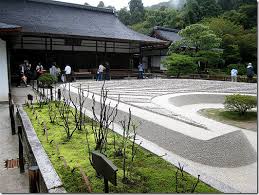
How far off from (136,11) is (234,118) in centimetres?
5288

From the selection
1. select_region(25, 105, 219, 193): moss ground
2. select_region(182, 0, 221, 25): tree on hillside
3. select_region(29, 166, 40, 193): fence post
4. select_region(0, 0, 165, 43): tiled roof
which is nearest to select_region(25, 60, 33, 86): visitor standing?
select_region(0, 0, 165, 43): tiled roof

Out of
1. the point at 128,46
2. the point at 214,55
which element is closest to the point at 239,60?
the point at 214,55

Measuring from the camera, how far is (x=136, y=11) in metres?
59.4

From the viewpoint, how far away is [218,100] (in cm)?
1352

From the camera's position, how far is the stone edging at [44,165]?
3178 millimetres

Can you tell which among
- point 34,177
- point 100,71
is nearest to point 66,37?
point 100,71

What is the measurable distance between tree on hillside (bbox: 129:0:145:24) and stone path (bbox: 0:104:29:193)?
2092 inches

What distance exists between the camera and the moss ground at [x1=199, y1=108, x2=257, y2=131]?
945cm

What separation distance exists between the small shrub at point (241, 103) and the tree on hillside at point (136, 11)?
4987 cm

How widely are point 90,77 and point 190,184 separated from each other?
52.7 ft

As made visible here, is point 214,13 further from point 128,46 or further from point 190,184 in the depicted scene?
point 190,184

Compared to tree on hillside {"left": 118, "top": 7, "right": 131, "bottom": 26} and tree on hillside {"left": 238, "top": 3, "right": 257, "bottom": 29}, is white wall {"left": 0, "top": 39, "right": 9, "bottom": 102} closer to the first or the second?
tree on hillside {"left": 238, "top": 3, "right": 257, "bottom": 29}

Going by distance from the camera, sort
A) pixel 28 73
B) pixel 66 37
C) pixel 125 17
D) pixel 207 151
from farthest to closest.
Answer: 1. pixel 125 17
2. pixel 66 37
3. pixel 28 73
4. pixel 207 151

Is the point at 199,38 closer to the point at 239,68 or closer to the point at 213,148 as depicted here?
the point at 239,68
